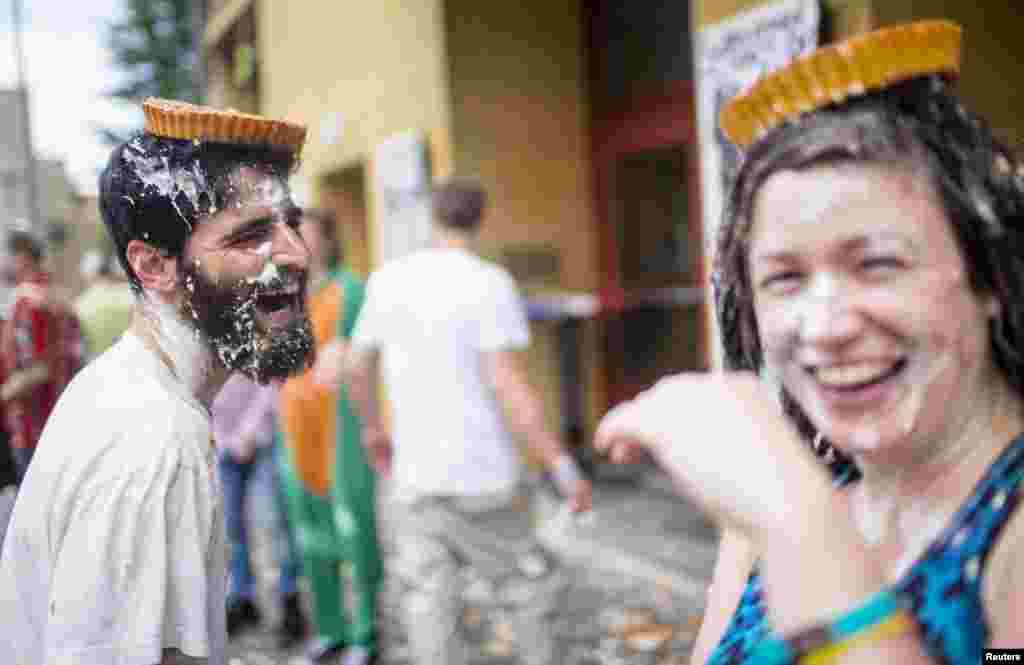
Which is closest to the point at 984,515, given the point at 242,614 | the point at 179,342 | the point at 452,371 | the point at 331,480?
the point at 179,342

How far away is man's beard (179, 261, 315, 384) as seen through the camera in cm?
153

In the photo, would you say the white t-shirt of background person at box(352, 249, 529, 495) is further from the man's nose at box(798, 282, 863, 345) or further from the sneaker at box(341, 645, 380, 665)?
the man's nose at box(798, 282, 863, 345)

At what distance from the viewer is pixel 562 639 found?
4.13 meters

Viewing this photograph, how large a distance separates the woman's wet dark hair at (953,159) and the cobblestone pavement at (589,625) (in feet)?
10.3

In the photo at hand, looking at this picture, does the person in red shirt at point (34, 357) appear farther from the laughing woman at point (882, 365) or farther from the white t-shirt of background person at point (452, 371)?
the laughing woman at point (882, 365)

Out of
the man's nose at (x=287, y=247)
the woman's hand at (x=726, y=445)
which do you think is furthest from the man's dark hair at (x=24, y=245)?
the woman's hand at (x=726, y=445)

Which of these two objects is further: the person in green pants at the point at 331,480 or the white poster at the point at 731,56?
the person in green pants at the point at 331,480

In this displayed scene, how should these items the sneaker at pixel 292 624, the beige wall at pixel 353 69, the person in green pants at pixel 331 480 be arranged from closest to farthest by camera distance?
the person in green pants at pixel 331 480
the sneaker at pixel 292 624
the beige wall at pixel 353 69

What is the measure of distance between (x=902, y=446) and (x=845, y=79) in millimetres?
408

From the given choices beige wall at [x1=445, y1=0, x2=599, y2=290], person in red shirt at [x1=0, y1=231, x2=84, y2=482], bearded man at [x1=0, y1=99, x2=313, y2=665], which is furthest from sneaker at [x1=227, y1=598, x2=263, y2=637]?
bearded man at [x1=0, y1=99, x2=313, y2=665]

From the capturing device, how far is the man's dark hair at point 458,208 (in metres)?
3.46

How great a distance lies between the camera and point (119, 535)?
1.28 meters

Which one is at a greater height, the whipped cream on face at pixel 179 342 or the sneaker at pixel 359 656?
the whipped cream on face at pixel 179 342

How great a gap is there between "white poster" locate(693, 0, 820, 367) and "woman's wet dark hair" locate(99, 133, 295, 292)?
2.41 meters
